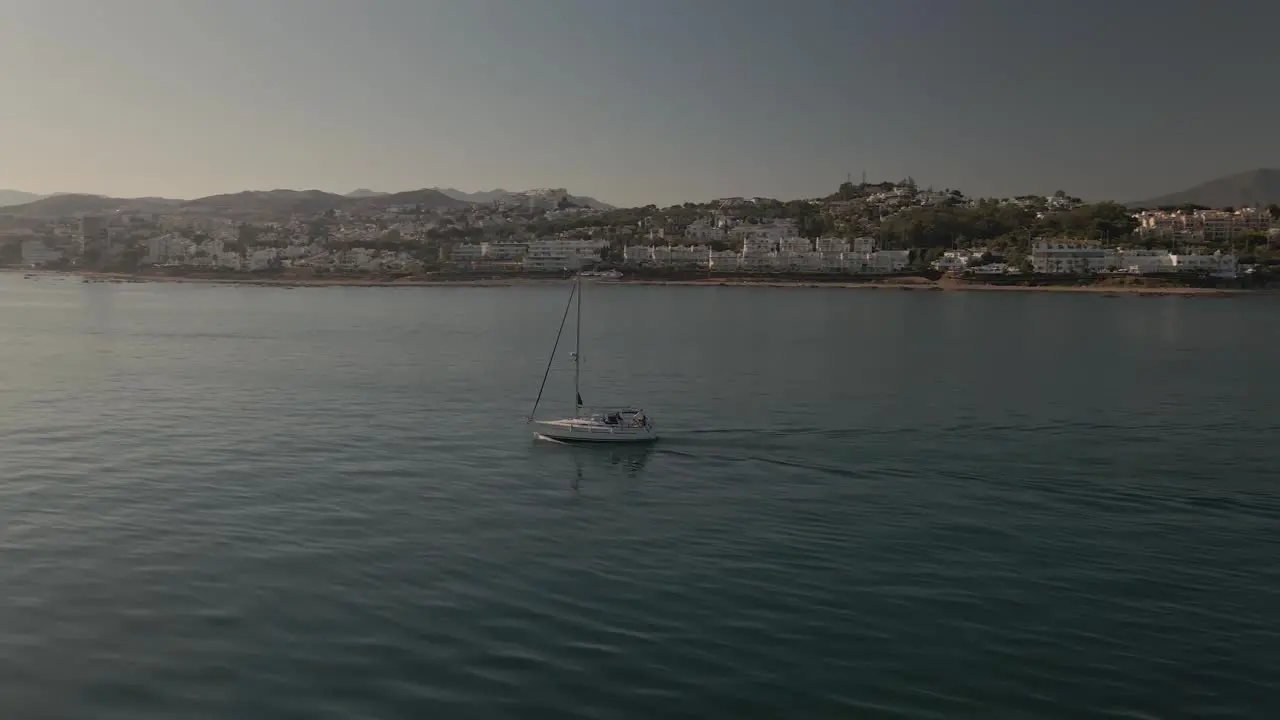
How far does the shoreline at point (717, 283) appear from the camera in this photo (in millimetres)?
114375

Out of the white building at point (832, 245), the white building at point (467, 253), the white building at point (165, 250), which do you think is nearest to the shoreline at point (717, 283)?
the white building at point (165, 250)

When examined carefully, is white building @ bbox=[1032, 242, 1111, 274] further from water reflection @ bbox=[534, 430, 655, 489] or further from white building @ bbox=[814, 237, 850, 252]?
water reflection @ bbox=[534, 430, 655, 489]

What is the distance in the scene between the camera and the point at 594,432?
25.8 meters

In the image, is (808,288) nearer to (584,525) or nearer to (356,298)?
(356,298)

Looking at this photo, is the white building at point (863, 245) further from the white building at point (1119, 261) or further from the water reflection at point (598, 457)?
the water reflection at point (598, 457)

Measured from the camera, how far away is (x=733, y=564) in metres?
15.8

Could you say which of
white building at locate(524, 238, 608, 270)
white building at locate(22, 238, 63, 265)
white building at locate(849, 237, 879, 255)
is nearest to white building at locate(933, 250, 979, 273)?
white building at locate(849, 237, 879, 255)

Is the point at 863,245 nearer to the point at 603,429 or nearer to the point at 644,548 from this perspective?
the point at 603,429

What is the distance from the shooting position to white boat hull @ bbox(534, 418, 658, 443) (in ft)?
84.0

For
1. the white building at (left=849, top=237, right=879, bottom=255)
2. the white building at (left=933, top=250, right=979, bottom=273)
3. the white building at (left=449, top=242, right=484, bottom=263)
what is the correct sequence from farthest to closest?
the white building at (left=449, top=242, right=484, bottom=263) < the white building at (left=849, top=237, right=879, bottom=255) < the white building at (left=933, top=250, right=979, bottom=273)

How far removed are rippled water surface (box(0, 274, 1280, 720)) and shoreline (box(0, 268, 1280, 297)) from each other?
272ft

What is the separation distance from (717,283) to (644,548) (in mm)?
124552

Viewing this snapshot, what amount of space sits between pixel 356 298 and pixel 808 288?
59952 mm

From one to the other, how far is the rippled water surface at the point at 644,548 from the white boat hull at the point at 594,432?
0.67 m
